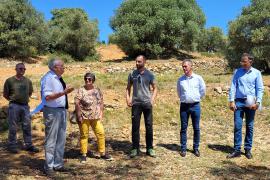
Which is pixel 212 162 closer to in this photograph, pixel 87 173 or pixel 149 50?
pixel 87 173

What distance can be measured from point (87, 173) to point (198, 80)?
90.0 inches

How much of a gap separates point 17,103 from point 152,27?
16056mm

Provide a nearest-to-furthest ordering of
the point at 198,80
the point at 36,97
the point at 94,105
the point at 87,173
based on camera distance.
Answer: the point at 87,173 < the point at 94,105 < the point at 198,80 < the point at 36,97

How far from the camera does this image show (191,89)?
651 cm

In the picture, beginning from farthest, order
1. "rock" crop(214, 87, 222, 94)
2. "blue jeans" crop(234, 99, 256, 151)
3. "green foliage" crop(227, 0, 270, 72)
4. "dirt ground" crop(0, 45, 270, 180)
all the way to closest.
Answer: "green foliage" crop(227, 0, 270, 72) → "rock" crop(214, 87, 222, 94) → "blue jeans" crop(234, 99, 256, 151) → "dirt ground" crop(0, 45, 270, 180)

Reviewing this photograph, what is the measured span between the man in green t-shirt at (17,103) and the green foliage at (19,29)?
1591 cm

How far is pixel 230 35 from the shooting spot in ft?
55.0

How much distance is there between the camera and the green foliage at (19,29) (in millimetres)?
22173

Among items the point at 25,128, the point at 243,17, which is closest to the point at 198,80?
the point at 25,128

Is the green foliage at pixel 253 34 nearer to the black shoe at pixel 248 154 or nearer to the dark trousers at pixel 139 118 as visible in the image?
the black shoe at pixel 248 154

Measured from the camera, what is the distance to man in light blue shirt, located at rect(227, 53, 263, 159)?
6.45m

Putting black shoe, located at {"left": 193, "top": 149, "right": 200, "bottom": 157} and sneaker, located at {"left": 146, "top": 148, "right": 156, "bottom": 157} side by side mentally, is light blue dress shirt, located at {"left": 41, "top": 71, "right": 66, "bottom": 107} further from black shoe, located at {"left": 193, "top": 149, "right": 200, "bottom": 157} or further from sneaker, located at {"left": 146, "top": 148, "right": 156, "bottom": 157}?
black shoe, located at {"left": 193, "top": 149, "right": 200, "bottom": 157}

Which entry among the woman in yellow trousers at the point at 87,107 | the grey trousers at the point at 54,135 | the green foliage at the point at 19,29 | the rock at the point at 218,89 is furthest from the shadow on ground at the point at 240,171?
the green foliage at the point at 19,29

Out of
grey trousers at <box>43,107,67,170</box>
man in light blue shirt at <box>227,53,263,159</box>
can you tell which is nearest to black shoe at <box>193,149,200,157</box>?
man in light blue shirt at <box>227,53,263,159</box>
